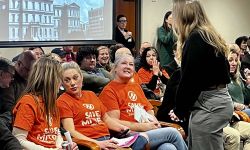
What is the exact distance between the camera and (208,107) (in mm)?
2232

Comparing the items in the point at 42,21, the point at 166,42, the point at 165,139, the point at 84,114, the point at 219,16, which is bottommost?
the point at 165,139

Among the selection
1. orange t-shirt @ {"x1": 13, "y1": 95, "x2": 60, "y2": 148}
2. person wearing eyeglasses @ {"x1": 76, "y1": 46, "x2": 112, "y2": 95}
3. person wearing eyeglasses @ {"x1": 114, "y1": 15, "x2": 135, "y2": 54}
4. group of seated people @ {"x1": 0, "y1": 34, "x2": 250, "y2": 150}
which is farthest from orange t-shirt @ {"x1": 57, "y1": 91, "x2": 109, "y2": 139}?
person wearing eyeglasses @ {"x1": 114, "y1": 15, "x2": 135, "y2": 54}

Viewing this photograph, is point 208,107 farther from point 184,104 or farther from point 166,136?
point 166,136

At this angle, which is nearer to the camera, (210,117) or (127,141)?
(210,117)

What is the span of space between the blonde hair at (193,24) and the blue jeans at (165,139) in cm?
90

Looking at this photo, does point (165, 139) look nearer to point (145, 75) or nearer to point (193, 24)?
point (193, 24)

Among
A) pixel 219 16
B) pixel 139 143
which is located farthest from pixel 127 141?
pixel 219 16

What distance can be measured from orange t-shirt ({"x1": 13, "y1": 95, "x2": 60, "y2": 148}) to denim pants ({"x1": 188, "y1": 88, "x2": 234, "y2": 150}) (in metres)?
0.86

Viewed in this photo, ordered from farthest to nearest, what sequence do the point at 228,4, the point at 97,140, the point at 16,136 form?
the point at 228,4
the point at 97,140
the point at 16,136

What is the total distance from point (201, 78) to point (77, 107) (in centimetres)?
101

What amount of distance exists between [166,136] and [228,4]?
5.69 m

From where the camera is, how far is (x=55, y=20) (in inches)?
137

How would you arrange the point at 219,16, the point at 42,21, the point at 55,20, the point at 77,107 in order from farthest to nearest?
the point at 219,16 → the point at 55,20 → the point at 42,21 → the point at 77,107

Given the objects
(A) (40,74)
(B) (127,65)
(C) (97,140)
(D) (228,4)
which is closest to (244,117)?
(B) (127,65)
